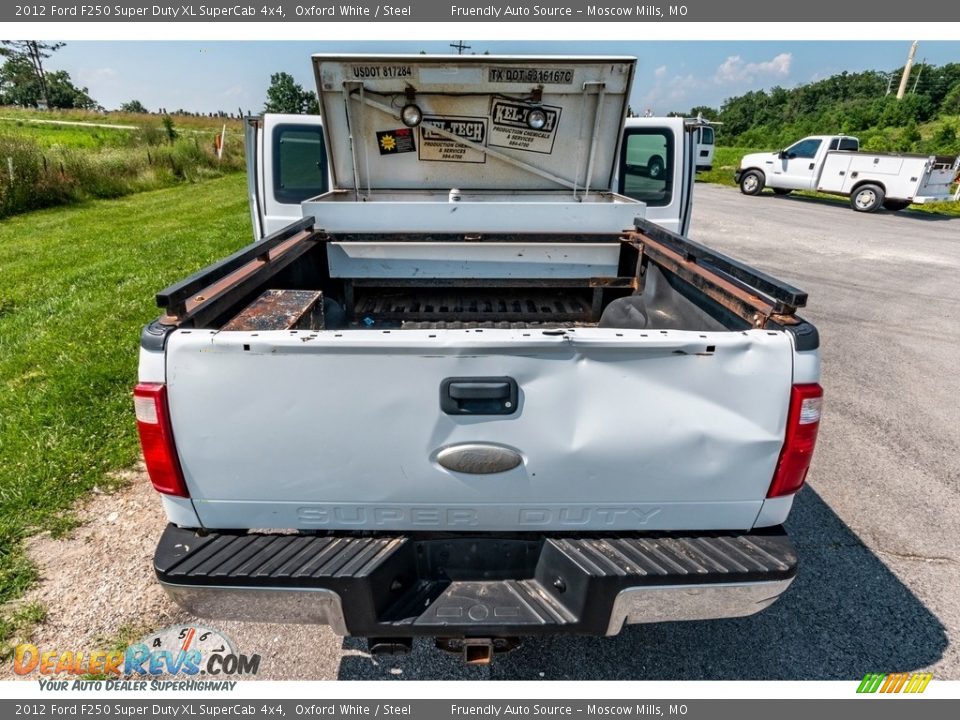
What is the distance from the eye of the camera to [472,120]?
4.40 metres

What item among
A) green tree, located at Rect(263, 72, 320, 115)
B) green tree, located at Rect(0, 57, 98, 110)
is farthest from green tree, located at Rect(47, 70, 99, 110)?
green tree, located at Rect(263, 72, 320, 115)

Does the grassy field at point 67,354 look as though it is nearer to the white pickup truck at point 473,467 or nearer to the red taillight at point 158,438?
the red taillight at point 158,438

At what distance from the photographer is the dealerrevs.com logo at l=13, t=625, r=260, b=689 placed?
233 cm

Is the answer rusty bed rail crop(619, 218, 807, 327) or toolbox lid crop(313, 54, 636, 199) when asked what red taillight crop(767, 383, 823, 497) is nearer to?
rusty bed rail crop(619, 218, 807, 327)

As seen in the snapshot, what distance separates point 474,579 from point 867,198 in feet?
66.3

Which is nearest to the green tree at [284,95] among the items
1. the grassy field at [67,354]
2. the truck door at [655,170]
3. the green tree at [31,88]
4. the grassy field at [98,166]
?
the grassy field at [98,166]

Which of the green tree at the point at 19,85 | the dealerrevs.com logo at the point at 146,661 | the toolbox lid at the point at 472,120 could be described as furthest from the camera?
the green tree at the point at 19,85

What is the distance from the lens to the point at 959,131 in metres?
26.7

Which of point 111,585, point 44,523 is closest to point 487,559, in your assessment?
point 111,585

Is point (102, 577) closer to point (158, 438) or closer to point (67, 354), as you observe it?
point (158, 438)

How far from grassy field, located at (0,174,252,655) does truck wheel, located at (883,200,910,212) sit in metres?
18.9

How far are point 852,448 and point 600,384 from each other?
136 inches

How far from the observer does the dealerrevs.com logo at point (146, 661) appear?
2.33 metres

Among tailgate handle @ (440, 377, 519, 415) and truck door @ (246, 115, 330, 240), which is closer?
tailgate handle @ (440, 377, 519, 415)
